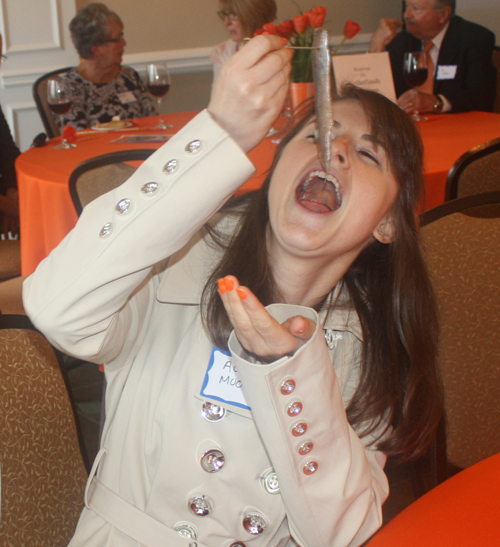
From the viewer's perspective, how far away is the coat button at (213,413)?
101 cm

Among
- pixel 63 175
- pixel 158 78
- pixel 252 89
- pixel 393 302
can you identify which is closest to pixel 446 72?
pixel 158 78

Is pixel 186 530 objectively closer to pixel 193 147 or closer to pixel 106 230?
pixel 106 230

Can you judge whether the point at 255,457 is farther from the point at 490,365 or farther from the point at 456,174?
the point at 456,174

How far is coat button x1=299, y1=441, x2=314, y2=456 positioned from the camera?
84 cm

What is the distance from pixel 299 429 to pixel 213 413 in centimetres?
22

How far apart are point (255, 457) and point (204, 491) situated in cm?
11

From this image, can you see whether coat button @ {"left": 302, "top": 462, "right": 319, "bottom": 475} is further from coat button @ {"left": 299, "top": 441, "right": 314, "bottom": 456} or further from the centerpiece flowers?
the centerpiece flowers

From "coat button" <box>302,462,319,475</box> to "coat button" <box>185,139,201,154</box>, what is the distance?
0.49 metres

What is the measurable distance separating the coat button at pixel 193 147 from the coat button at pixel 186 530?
0.65m

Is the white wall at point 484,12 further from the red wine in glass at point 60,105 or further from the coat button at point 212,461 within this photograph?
the coat button at point 212,461

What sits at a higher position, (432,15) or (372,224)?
(432,15)

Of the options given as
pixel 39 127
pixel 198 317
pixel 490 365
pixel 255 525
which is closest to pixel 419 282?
pixel 490 365

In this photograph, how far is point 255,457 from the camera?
3.31ft

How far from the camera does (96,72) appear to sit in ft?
11.8
